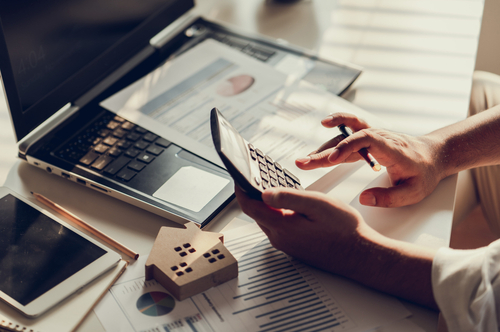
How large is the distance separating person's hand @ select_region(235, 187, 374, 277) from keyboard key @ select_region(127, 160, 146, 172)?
0.21 metres

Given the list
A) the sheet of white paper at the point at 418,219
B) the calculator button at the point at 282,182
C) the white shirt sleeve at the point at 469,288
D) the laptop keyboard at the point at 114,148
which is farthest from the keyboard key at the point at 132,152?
the white shirt sleeve at the point at 469,288

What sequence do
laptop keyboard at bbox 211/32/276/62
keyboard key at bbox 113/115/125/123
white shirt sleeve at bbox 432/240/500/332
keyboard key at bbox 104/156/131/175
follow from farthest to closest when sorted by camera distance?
laptop keyboard at bbox 211/32/276/62 → keyboard key at bbox 113/115/125/123 → keyboard key at bbox 104/156/131/175 → white shirt sleeve at bbox 432/240/500/332

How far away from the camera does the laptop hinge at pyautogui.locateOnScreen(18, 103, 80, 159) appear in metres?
0.73

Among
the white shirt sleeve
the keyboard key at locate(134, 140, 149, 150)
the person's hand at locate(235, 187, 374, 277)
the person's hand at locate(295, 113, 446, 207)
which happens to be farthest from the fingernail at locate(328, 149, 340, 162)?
the keyboard key at locate(134, 140, 149, 150)

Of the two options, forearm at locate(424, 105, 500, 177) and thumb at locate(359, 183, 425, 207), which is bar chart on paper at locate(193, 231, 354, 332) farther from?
forearm at locate(424, 105, 500, 177)

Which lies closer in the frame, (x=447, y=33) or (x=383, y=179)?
(x=383, y=179)

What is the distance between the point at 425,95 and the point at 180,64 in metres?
0.52

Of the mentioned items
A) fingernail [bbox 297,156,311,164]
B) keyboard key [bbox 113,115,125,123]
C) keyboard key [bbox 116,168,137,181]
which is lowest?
A: keyboard key [bbox 116,168,137,181]

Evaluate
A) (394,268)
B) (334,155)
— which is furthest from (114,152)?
(394,268)

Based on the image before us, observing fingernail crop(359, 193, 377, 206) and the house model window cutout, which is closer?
the house model window cutout

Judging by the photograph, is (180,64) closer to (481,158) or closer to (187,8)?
(187,8)

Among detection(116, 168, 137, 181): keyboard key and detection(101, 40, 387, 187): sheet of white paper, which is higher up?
detection(101, 40, 387, 187): sheet of white paper

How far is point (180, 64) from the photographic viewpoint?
0.93m

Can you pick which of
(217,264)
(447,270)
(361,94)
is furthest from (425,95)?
(217,264)
